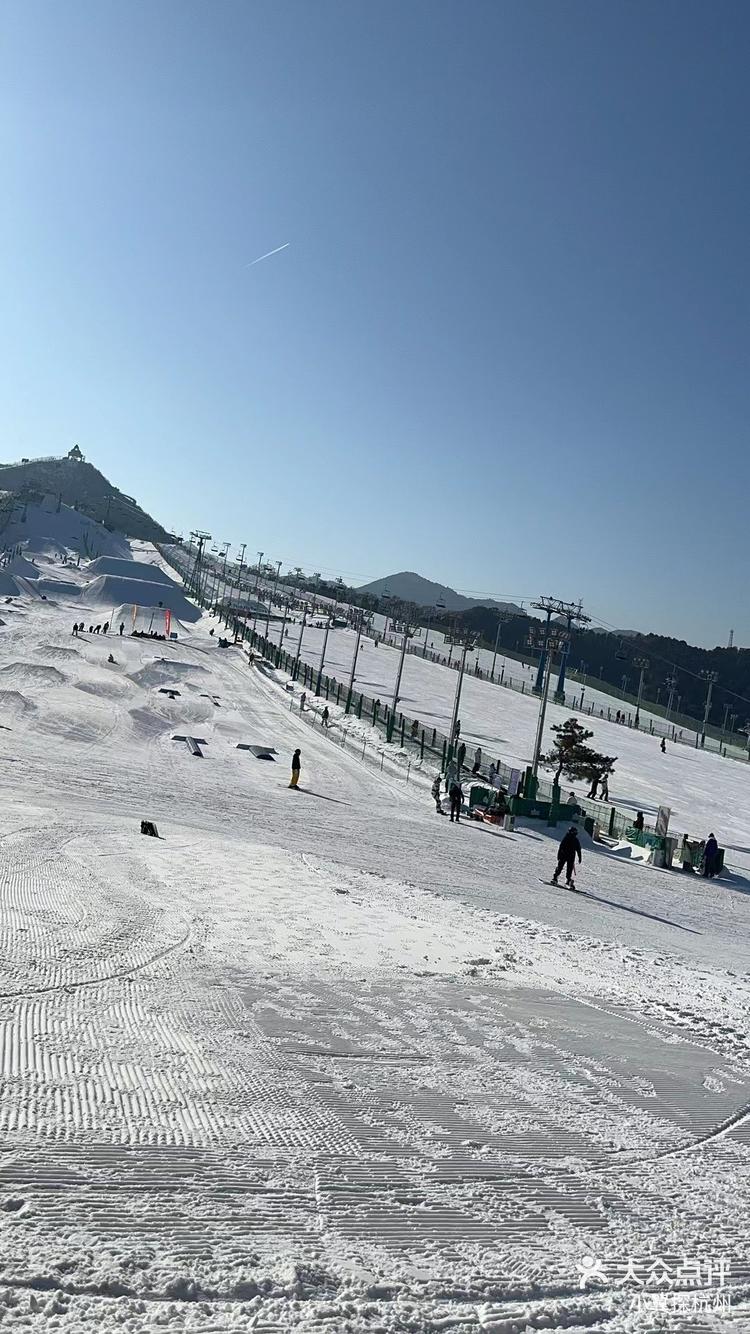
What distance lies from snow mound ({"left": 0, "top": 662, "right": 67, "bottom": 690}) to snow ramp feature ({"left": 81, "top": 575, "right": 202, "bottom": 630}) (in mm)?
57661

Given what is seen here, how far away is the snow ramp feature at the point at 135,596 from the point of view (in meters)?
101

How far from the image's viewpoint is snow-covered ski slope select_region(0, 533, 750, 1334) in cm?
373

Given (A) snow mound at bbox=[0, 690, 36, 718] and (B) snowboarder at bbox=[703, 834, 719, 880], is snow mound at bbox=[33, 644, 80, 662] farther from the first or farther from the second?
(B) snowboarder at bbox=[703, 834, 719, 880]

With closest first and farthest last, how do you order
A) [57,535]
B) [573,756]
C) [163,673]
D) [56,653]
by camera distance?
[573,756] < [163,673] < [56,653] < [57,535]

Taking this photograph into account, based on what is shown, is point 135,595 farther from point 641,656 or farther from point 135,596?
point 641,656

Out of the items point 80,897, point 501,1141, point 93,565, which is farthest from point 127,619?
point 501,1141

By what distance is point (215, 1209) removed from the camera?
4117 millimetres

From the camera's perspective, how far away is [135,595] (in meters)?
104

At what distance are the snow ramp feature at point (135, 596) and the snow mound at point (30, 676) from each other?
189 feet

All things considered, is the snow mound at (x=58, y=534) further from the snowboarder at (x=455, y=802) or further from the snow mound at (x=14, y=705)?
the snowboarder at (x=455, y=802)

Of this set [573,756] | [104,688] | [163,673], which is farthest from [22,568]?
[573,756]

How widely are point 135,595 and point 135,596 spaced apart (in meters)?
0.35

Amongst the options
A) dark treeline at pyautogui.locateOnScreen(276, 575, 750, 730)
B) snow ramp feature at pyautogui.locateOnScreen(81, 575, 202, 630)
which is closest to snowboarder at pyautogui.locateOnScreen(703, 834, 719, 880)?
snow ramp feature at pyautogui.locateOnScreen(81, 575, 202, 630)

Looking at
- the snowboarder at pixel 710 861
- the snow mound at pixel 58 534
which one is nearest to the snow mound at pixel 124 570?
the snow mound at pixel 58 534
